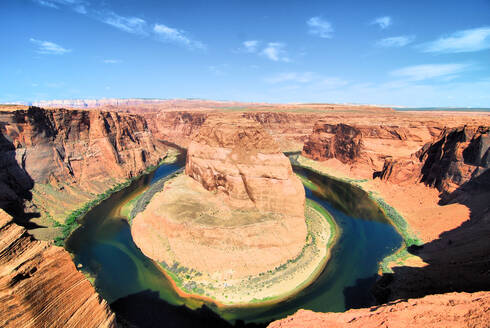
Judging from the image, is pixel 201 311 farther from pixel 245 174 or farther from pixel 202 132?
pixel 202 132

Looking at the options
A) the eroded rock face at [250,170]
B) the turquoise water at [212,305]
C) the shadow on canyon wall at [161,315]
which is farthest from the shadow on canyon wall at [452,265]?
the shadow on canyon wall at [161,315]

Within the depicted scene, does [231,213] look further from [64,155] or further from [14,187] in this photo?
[64,155]

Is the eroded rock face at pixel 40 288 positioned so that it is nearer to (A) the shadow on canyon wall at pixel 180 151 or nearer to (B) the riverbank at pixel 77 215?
(B) the riverbank at pixel 77 215

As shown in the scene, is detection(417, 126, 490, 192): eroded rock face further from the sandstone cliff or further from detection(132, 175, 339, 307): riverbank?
the sandstone cliff

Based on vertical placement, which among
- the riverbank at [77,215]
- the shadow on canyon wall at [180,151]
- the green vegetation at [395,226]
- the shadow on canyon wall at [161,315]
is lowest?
the shadow on canyon wall at [161,315]

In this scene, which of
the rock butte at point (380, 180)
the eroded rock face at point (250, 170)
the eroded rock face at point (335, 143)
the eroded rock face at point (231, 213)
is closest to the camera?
the rock butte at point (380, 180)

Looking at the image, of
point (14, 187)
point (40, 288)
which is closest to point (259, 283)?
point (40, 288)
